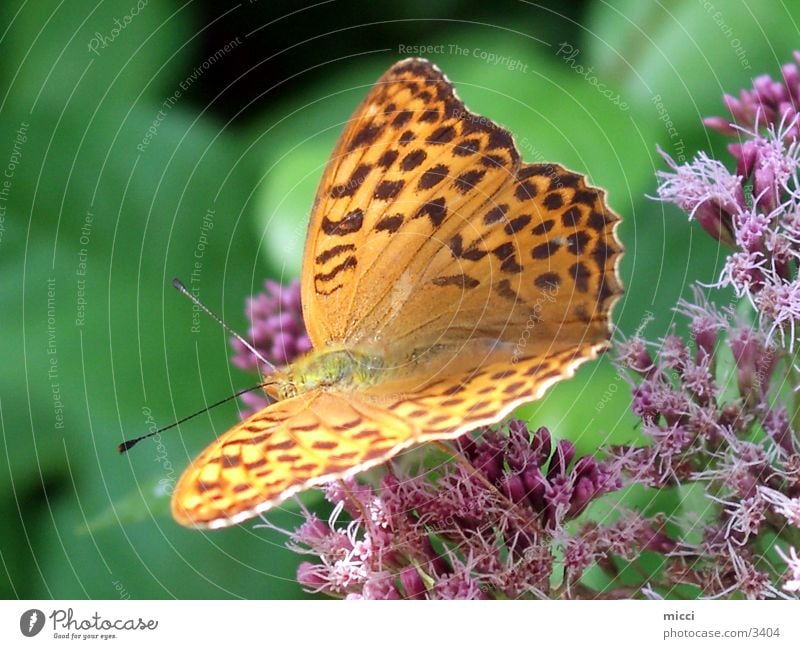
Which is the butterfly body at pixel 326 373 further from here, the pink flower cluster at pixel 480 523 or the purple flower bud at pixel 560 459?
the purple flower bud at pixel 560 459

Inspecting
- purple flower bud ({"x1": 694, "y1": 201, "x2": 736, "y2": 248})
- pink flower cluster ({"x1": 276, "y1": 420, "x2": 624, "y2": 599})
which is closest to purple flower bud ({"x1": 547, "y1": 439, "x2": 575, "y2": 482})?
pink flower cluster ({"x1": 276, "y1": 420, "x2": 624, "y2": 599})

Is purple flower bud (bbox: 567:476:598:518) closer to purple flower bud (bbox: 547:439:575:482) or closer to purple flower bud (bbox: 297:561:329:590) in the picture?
purple flower bud (bbox: 547:439:575:482)
